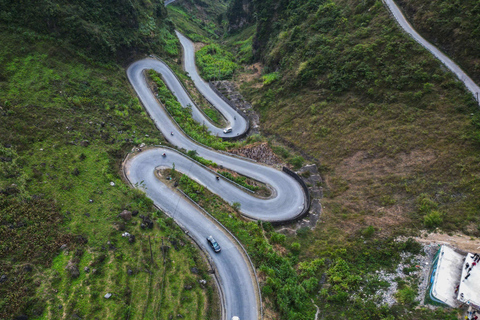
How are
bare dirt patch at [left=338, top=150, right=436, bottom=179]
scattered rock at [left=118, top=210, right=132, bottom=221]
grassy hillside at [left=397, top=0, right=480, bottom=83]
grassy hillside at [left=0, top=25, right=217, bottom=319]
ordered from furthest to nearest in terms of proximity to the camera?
1. grassy hillside at [left=397, top=0, right=480, bottom=83]
2. bare dirt patch at [left=338, top=150, right=436, bottom=179]
3. scattered rock at [left=118, top=210, right=132, bottom=221]
4. grassy hillside at [left=0, top=25, right=217, bottom=319]

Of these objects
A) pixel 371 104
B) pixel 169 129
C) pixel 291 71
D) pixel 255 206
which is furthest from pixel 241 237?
pixel 291 71

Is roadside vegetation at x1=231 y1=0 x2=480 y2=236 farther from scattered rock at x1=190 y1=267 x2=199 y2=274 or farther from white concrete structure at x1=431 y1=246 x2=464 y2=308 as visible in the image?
scattered rock at x1=190 y1=267 x2=199 y2=274

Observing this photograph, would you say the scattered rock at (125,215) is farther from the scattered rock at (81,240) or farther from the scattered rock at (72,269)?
the scattered rock at (72,269)

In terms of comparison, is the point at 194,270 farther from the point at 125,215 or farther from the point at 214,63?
the point at 214,63

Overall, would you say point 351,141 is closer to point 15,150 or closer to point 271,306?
point 271,306

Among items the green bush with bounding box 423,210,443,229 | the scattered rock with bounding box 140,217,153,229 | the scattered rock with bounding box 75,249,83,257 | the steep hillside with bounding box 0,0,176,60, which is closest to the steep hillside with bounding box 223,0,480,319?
the green bush with bounding box 423,210,443,229

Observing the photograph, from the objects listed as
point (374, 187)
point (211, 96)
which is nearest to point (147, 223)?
point (374, 187)
